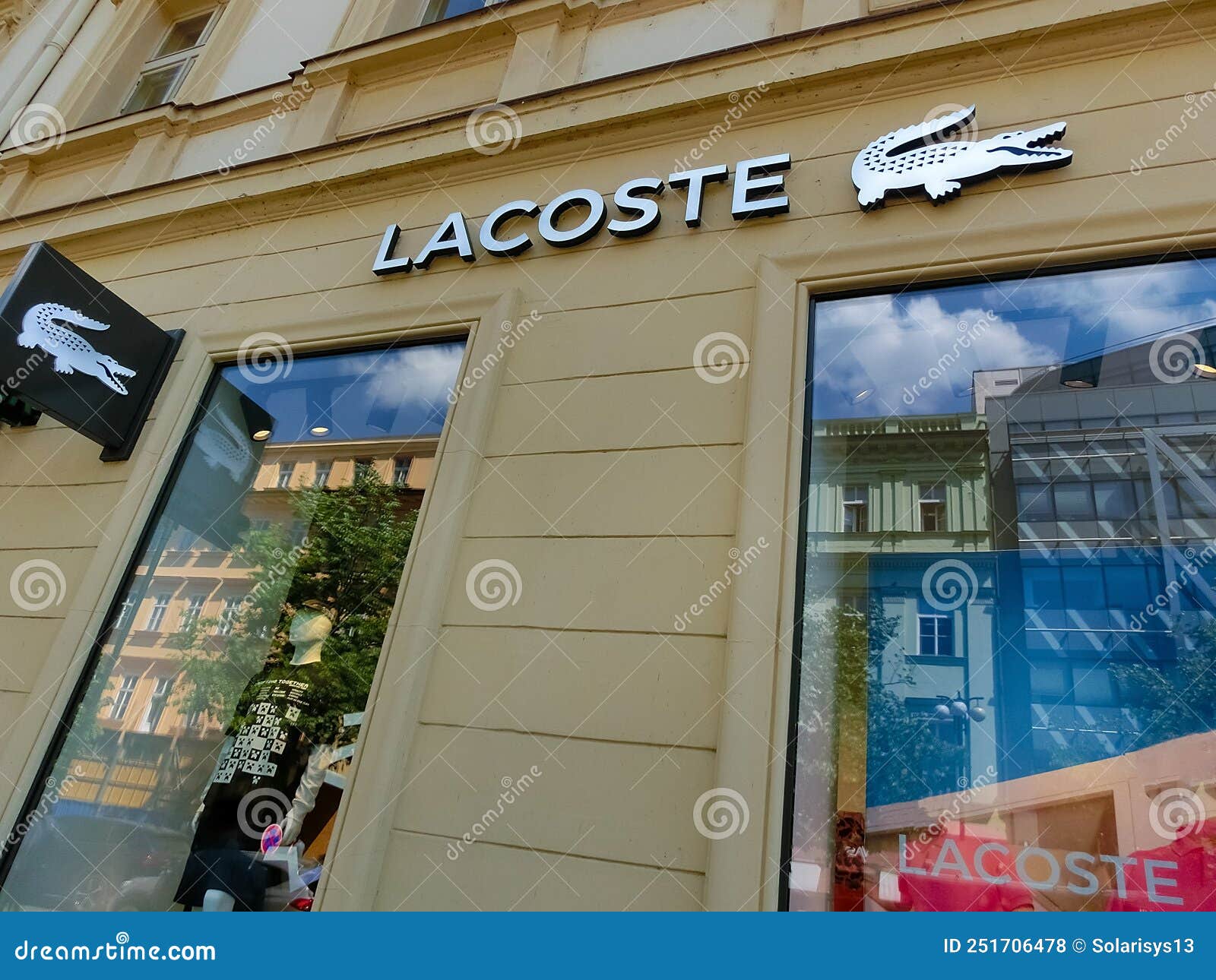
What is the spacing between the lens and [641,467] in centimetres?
315

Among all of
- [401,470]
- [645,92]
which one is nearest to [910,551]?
[401,470]

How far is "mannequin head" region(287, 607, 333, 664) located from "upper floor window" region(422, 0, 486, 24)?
427 cm

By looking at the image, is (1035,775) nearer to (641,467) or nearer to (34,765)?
(641,467)

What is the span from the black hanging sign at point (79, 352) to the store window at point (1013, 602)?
11.5ft

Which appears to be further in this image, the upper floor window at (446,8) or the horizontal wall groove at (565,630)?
the upper floor window at (446,8)

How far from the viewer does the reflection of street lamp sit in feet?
8.23

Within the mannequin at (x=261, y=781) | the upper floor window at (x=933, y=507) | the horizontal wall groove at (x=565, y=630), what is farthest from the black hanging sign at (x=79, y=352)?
the upper floor window at (x=933, y=507)

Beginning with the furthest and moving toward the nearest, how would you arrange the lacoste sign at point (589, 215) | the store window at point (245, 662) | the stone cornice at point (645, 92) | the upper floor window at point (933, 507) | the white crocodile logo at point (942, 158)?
the lacoste sign at point (589, 215), the stone cornice at point (645, 92), the store window at point (245, 662), the white crocodile logo at point (942, 158), the upper floor window at point (933, 507)

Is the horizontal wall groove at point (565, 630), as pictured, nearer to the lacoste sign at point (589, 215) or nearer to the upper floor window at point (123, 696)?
the upper floor window at point (123, 696)

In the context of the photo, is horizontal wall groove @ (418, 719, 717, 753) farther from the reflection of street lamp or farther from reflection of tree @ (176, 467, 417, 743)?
the reflection of street lamp

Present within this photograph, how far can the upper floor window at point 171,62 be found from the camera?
6664mm

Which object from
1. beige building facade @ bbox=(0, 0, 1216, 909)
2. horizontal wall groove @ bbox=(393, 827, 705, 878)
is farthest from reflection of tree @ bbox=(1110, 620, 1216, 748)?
horizontal wall groove @ bbox=(393, 827, 705, 878)

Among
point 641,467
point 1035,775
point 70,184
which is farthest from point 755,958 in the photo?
point 70,184

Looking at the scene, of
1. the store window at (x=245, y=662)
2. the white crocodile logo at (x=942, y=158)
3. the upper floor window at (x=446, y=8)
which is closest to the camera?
the white crocodile logo at (x=942, y=158)
